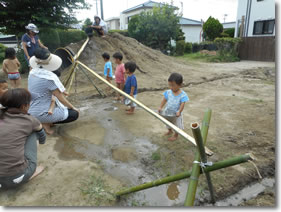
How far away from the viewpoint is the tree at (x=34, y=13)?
295 inches

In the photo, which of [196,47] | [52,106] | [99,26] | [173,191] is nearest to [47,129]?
[52,106]

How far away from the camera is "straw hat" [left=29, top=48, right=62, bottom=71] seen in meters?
2.92

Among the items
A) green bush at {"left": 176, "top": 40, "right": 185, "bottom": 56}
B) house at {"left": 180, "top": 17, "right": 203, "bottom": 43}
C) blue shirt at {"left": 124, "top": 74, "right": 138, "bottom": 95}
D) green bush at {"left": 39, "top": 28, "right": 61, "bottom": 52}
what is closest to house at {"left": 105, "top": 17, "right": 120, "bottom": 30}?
house at {"left": 180, "top": 17, "right": 203, "bottom": 43}

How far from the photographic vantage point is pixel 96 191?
198cm

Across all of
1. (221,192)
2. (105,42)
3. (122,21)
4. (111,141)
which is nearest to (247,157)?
(221,192)

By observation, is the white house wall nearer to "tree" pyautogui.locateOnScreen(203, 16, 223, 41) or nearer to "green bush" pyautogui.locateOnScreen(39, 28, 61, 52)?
"tree" pyautogui.locateOnScreen(203, 16, 223, 41)

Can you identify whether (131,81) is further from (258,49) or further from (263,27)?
(263,27)

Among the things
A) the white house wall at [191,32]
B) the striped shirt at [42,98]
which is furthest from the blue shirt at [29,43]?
the white house wall at [191,32]

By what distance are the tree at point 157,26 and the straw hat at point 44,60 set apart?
14358 millimetres

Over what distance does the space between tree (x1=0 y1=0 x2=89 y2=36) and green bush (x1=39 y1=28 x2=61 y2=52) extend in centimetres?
78

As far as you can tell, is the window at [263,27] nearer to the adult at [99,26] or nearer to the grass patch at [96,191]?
the adult at [99,26]

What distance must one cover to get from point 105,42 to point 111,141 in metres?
6.09

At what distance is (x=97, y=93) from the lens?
18.7 ft

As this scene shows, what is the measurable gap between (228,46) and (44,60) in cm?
1367
